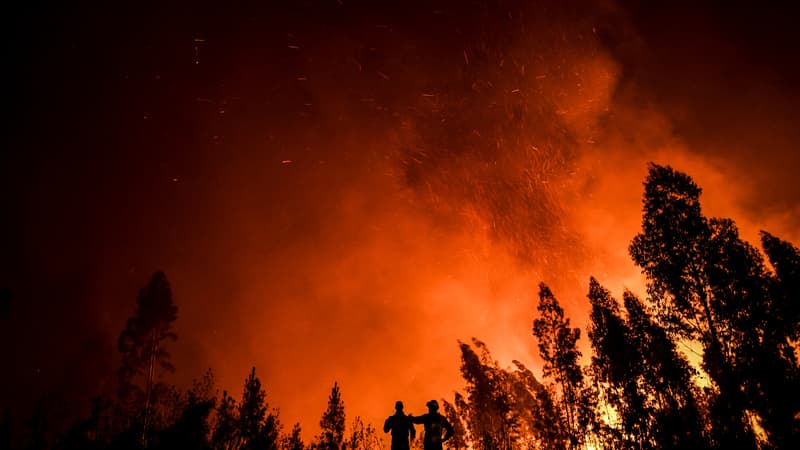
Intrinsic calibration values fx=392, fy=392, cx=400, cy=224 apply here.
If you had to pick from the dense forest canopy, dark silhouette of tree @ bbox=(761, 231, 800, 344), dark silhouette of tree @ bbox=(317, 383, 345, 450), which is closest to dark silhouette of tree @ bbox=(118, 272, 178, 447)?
the dense forest canopy

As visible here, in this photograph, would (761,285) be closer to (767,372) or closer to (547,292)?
(767,372)

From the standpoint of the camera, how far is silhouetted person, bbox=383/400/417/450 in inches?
366

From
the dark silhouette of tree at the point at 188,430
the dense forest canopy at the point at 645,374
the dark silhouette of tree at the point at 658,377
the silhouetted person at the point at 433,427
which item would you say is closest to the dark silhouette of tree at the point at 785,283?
the dense forest canopy at the point at 645,374

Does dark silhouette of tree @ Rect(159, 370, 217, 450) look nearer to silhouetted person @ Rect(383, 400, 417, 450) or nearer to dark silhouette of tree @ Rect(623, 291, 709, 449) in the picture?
silhouetted person @ Rect(383, 400, 417, 450)

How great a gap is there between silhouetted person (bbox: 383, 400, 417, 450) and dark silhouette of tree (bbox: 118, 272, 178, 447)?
38.1 meters

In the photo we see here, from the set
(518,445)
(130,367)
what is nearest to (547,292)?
(518,445)

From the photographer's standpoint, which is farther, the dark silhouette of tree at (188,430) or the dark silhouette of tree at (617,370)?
the dark silhouette of tree at (617,370)

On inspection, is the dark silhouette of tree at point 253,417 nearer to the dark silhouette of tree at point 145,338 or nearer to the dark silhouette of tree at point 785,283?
the dark silhouette of tree at point 145,338

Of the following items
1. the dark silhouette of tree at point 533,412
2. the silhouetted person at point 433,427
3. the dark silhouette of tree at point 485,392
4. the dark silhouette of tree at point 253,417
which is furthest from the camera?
the dark silhouette of tree at point 485,392

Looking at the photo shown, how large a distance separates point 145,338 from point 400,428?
39.7 meters

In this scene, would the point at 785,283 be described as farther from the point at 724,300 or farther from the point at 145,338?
the point at 145,338

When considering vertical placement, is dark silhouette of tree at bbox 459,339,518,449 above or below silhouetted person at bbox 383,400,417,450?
above

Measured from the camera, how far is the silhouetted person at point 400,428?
930 centimetres

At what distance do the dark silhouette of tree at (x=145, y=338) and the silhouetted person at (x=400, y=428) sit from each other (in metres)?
38.1
